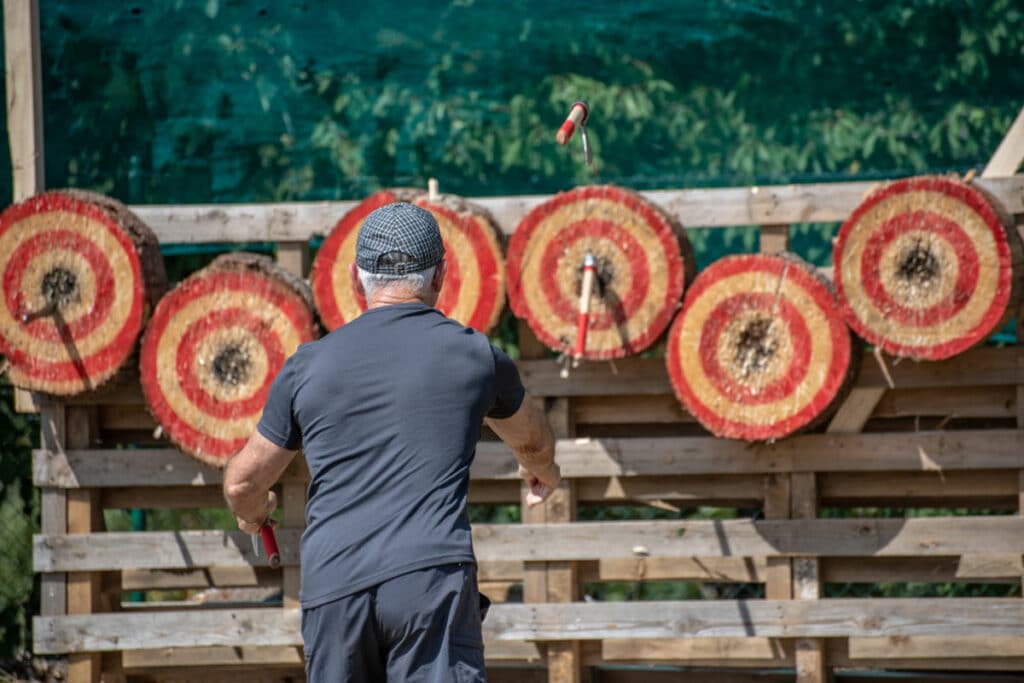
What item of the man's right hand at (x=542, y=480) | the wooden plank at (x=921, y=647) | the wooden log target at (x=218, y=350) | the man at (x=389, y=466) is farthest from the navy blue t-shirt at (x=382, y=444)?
the wooden plank at (x=921, y=647)

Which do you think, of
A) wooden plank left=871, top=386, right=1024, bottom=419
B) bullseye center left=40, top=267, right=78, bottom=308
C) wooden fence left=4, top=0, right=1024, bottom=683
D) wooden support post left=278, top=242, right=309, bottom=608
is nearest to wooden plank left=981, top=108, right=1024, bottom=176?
wooden fence left=4, top=0, right=1024, bottom=683

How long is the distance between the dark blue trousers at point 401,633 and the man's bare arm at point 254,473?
0.29 meters

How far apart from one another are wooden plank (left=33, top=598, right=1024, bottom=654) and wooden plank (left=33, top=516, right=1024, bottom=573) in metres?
0.17

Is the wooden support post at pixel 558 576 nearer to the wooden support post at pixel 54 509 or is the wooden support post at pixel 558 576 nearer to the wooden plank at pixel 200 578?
the wooden plank at pixel 200 578

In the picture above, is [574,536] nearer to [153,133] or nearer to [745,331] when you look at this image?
[745,331]

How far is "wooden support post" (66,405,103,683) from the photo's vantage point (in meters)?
4.96

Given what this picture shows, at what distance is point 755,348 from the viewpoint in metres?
4.59

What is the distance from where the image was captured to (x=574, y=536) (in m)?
4.78

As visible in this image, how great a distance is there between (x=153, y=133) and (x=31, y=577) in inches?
77.9

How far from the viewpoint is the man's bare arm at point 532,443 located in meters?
2.73

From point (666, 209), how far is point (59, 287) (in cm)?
214

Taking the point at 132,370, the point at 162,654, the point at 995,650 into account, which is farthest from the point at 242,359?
the point at 995,650

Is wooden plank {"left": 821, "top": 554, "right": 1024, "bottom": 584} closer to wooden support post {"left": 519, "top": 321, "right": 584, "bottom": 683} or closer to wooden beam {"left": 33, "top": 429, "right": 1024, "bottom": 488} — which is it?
wooden beam {"left": 33, "top": 429, "right": 1024, "bottom": 488}

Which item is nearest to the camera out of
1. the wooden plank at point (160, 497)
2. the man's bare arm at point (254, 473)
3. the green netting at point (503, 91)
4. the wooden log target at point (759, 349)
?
the man's bare arm at point (254, 473)
